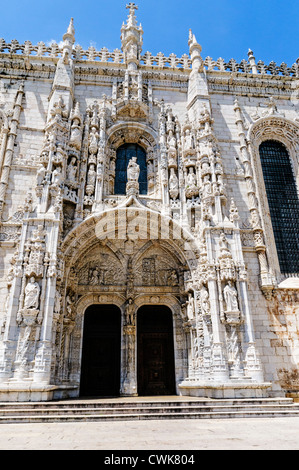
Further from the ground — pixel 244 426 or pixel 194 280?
pixel 194 280

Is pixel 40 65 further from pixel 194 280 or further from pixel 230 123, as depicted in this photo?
pixel 194 280

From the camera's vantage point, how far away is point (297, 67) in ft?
57.3

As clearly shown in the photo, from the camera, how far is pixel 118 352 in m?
12.3

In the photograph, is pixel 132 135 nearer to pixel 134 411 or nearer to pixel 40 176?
pixel 40 176

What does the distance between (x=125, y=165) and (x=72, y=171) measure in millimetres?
2756

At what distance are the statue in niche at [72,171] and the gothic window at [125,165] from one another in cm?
197

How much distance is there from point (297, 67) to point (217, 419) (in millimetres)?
17263

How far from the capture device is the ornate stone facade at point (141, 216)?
10.5 meters

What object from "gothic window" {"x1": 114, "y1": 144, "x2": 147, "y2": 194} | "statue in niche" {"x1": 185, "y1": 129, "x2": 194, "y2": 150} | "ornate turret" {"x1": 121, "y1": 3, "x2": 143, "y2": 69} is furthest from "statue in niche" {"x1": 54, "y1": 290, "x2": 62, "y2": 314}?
"ornate turret" {"x1": 121, "y1": 3, "x2": 143, "y2": 69}

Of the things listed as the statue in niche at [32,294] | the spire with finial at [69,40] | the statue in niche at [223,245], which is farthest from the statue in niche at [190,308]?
the spire with finial at [69,40]

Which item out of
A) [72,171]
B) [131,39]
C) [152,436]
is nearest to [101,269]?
[72,171]

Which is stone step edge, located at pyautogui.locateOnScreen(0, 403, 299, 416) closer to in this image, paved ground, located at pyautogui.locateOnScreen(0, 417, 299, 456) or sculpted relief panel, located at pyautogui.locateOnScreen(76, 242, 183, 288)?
paved ground, located at pyautogui.locateOnScreen(0, 417, 299, 456)

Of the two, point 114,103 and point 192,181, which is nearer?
point 192,181

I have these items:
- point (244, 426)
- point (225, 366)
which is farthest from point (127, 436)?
point (225, 366)
